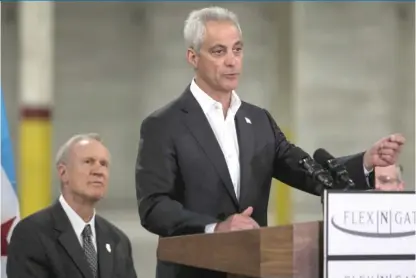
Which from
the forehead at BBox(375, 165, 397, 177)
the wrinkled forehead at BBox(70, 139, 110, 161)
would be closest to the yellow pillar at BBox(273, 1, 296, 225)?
the forehead at BBox(375, 165, 397, 177)

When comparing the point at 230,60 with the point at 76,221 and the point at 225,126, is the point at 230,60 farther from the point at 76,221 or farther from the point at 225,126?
the point at 76,221

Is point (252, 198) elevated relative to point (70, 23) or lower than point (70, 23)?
lower

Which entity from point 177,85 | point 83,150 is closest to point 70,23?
point 177,85

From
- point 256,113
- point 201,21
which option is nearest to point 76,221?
point 256,113

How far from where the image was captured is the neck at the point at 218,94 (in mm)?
1885

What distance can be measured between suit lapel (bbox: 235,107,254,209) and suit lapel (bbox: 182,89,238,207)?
0.03m

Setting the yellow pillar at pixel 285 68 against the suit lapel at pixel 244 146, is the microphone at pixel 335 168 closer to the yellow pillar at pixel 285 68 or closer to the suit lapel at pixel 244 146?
the suit lapel at pixel 244 146

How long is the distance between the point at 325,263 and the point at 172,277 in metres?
0.54

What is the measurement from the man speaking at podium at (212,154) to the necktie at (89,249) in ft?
2.63

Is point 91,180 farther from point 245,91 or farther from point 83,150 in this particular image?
point 245,91

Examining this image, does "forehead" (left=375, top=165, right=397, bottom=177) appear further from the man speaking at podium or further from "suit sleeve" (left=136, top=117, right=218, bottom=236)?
"suit sleeve" (left=136, top=117, right=218, bottom=236)

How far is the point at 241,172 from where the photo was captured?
5.96 feet

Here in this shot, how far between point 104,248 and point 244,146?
995mm

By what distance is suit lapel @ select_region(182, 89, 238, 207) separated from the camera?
179 centimetres
